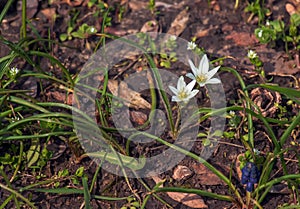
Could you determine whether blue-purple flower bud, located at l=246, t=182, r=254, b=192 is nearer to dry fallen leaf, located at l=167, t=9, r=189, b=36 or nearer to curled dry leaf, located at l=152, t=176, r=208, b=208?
curled dry leaf, located at l=152, t=176, r=208, b=208

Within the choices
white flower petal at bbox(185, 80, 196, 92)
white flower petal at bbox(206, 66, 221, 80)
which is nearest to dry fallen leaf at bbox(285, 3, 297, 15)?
white flower petal at bbox(206, 66, 221, 80)

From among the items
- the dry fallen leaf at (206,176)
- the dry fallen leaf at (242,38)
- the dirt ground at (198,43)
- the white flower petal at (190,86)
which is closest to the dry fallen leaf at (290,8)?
the dirt ground at (198,43)

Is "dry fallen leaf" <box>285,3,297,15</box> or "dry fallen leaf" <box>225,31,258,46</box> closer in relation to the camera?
"dry fallen leaf" <box>225,31,258,46</box>

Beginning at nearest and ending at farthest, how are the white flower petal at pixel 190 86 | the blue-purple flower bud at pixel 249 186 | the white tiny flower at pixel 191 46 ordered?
the blue-purple flower bud at pixel 249 186
the white flower petal at pixel 190 86
the white tiny flower at pixel 191 46

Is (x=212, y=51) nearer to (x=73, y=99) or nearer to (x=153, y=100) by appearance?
(x=153, y=100)

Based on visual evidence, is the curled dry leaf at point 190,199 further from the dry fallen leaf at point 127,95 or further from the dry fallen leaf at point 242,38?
the dry fallen leaf at point 242,38

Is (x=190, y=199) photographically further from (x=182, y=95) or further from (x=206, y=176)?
(x=182, y=95)
